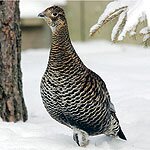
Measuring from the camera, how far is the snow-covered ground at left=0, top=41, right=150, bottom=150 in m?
4.48

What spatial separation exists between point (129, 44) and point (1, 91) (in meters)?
6.65

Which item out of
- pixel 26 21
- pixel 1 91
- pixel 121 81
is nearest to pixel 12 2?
pixel 1 91

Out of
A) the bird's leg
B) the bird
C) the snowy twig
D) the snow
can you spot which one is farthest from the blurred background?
the snowy twig

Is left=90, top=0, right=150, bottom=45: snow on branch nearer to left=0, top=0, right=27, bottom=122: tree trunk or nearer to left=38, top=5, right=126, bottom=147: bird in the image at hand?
left=38, top=5, right=126, bottom=147: bird

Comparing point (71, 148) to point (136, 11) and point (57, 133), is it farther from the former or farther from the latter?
point (136, 11)

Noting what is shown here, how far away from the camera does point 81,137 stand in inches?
174

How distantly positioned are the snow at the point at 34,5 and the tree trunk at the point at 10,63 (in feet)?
19.1

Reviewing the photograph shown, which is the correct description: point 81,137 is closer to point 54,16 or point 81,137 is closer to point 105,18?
point 54,16

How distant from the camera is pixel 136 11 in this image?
9.88ft

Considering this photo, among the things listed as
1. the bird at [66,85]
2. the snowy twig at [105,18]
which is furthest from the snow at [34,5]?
the snowy twig at [105,18]

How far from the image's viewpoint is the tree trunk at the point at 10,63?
488 centimetres

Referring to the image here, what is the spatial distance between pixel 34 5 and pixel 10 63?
6491 millimetres

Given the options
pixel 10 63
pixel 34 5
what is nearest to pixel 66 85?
pixel 10 63

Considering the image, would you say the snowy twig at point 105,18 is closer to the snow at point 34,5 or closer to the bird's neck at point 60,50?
the bird's neck at point 60,50
